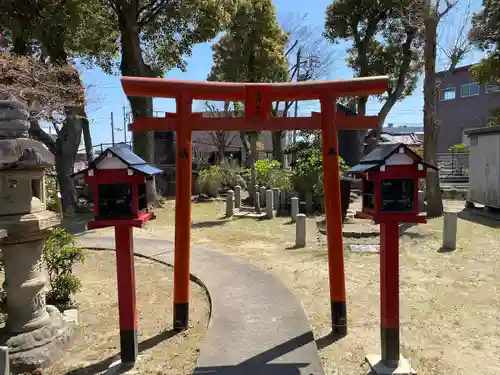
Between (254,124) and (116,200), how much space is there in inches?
72.7

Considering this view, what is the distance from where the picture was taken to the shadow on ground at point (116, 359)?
3.96m

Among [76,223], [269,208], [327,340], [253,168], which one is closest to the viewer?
[327,340]

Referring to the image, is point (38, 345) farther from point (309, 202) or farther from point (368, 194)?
point (309, 202)

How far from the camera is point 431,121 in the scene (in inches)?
482

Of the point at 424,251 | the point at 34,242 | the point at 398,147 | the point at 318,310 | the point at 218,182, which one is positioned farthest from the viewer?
the point at 218,182

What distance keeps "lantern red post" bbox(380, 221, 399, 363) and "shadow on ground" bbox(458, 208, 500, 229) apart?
866 cm

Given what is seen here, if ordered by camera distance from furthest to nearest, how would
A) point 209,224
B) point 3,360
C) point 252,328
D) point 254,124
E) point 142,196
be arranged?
point 209,224, point 254,124, point 252,328, point 142,196, point 3,360

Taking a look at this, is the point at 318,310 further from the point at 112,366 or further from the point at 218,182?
the point at 218,182

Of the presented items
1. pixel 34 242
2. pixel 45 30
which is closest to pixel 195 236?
pixel 34 242

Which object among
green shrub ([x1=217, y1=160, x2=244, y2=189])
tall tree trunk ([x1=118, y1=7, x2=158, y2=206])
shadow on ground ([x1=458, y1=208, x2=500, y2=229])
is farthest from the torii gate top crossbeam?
green shrub ([x1=217, y1=160, x2=244, y2=189])

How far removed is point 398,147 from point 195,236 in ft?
24.4

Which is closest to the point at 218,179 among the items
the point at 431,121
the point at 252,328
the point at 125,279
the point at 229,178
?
the point at 229,178

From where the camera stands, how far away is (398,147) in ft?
12.1

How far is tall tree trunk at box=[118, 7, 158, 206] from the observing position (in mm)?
14211
